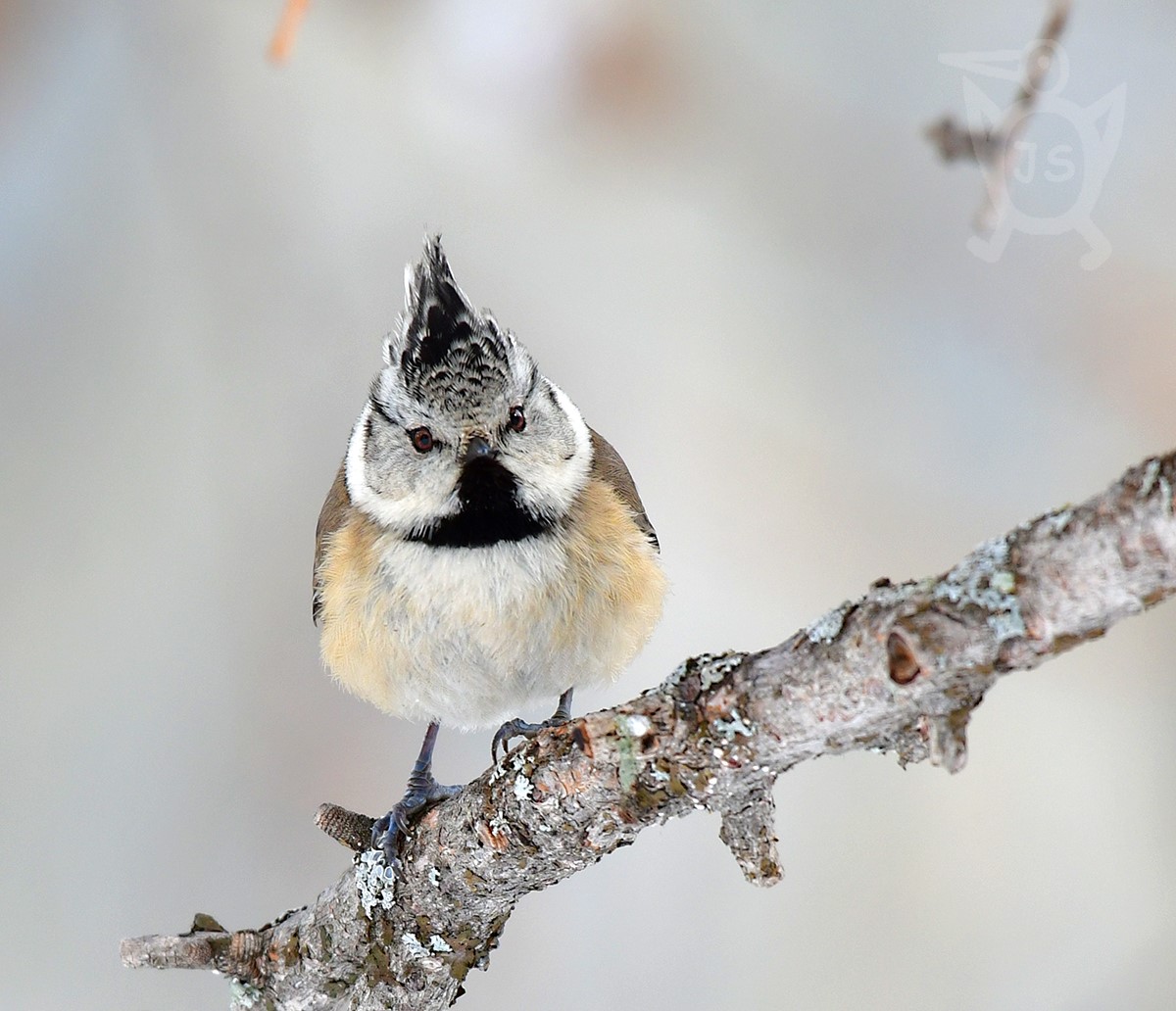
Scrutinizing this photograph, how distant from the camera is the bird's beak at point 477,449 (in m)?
1.45

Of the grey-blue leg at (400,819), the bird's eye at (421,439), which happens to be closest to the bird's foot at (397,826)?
the grey-blue leg at (400,819)

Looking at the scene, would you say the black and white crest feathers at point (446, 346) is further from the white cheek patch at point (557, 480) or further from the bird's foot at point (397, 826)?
the bird's foot at point (397, 826)

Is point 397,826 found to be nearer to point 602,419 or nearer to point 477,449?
point 477,449

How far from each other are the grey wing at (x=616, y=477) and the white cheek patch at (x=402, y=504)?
23cm

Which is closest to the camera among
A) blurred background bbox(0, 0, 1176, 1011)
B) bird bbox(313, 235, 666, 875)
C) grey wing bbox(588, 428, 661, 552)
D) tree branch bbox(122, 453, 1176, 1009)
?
tree branch bbox(122, 453, 1176, 1009)

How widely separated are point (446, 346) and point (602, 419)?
2.96ft

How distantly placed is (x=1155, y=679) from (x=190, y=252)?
2.11 m

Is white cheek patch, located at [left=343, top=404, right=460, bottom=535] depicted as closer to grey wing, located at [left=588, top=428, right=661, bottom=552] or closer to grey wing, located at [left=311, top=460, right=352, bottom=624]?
grey wing, located at [left=311, top=460, right=352, bottom=624]

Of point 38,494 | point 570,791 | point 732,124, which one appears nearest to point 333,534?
point 570,791

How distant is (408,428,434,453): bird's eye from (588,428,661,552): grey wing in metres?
0.24

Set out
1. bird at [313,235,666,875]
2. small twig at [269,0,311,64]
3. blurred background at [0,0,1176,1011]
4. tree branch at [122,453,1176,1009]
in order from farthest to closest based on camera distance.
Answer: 1. blurred background at [0,0,1176,1011]
2. bird at [313,235,666,875]
3. small twig at [269,0,311,64]
4. tree branch at [122,453,1176,1009]

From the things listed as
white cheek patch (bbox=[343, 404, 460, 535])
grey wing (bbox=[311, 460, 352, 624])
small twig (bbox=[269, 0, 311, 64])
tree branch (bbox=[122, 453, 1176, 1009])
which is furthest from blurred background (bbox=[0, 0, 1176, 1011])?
→ small twig (bbox=[269, 0, 311, 64])

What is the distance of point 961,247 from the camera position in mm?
2230

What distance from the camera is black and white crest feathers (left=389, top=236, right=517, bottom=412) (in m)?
1.43
